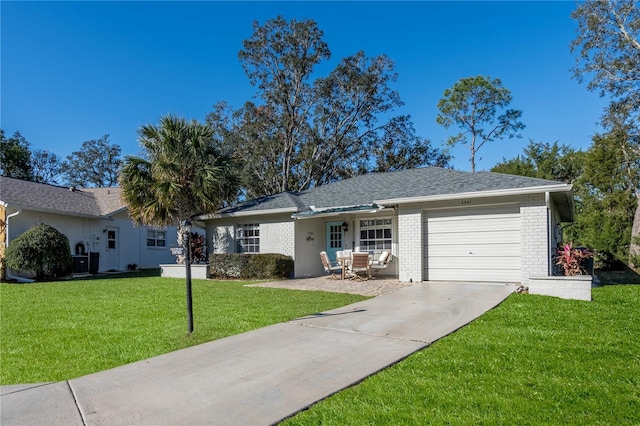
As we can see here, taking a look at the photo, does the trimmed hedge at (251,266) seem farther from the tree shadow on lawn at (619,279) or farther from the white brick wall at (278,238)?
the tree shadow on lawn at (619,279)

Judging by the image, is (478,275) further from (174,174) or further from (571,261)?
(174,174)

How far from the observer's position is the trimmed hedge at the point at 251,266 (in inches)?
589

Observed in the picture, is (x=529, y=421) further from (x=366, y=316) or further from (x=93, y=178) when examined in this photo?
(x=93, y=178)

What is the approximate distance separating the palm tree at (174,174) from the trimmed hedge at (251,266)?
8.34ft

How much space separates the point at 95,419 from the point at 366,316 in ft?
16.0

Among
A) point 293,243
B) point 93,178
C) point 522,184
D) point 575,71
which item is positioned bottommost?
point 293,243

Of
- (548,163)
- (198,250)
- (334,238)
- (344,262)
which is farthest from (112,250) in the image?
(548,163)

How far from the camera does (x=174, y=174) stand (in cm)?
1714

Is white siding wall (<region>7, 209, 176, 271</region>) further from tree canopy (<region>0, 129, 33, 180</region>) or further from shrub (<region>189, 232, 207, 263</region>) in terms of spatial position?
tree canopy (<region>0, 129, 33, 180</region>)

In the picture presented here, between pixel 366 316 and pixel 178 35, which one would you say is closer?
pixel 366 316

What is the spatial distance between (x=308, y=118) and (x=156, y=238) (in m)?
15.5

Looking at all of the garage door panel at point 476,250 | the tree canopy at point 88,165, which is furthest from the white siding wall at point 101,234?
the tree canopy at point 88,165

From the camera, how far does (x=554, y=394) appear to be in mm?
3678

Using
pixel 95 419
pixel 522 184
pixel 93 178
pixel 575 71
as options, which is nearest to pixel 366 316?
pixel 95 419
